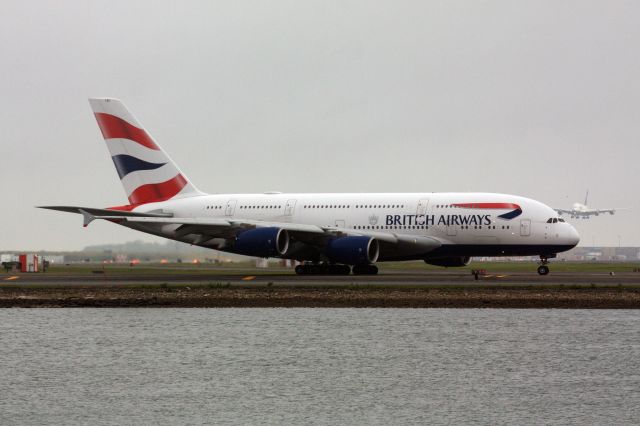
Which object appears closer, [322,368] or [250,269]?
[322,368]

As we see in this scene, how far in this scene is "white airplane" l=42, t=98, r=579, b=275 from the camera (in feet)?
186

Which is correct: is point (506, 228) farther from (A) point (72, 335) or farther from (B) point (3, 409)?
(B) point (3, 409)

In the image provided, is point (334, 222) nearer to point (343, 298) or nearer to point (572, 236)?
point (572, 236)

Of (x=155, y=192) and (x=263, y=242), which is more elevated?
(x=155, y=192)

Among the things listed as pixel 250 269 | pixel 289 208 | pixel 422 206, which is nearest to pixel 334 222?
pixel 289 208

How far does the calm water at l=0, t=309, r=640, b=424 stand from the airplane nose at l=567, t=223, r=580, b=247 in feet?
58.7

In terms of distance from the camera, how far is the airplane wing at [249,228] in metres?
57.4

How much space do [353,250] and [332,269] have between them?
4.36 m

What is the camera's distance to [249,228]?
58906mm

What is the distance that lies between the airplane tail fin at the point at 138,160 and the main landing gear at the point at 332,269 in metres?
10.6

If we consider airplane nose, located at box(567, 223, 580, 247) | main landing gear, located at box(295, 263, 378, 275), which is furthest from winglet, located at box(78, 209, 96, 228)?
airplane nose, located at box(567, 223, 580, 247)

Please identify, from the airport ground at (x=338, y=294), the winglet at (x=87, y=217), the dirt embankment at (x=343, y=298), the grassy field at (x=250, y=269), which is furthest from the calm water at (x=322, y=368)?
the grassy field at (x=250, y=269)

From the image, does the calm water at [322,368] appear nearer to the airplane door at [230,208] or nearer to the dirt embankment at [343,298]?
the dirt embankment at [343,298]

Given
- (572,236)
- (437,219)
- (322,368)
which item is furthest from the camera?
(437,219)
